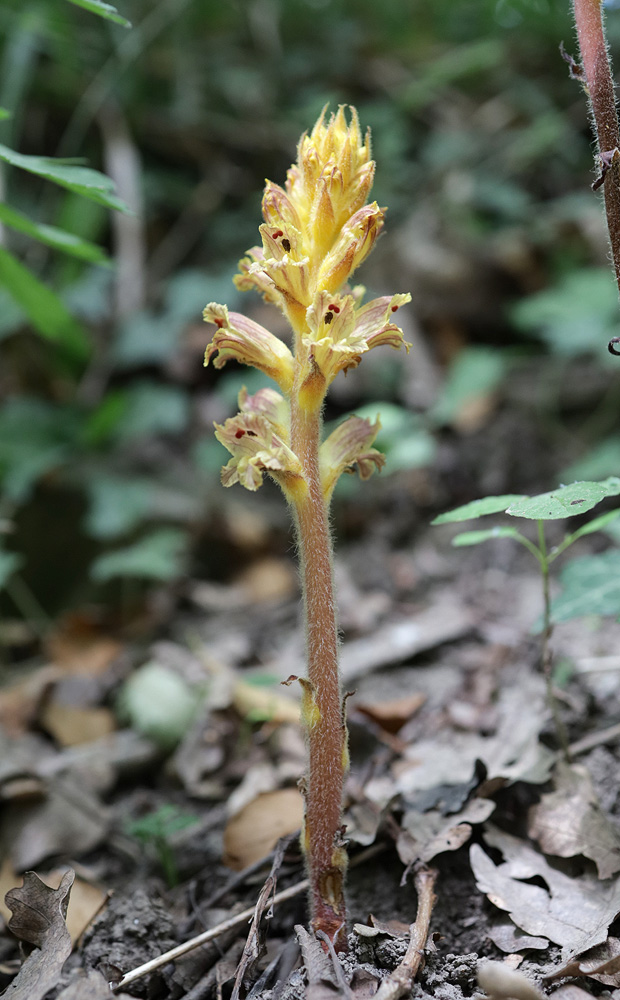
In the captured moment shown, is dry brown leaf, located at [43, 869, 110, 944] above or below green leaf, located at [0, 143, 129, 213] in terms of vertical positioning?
below

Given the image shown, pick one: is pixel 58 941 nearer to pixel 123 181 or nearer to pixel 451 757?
pixel 451 757

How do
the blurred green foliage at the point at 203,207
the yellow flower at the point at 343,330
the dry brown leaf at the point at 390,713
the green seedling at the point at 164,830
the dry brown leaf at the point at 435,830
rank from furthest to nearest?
the blurred green foliage at the point at 203,207
the dry brown leaf at the point at 390,713
the green seedling at the point at 164,830
the dry brown leaf at the point at 435,830
the yellow flower at the point at 343,330

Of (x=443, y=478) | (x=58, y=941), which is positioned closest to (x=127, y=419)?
(x=443, y=478)

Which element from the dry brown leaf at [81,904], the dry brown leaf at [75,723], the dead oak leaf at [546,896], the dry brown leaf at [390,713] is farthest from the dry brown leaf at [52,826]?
the dead oak leaf at [546,896]

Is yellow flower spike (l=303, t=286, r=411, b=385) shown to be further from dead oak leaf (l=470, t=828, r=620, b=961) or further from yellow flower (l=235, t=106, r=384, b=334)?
dead oak leaf (l=470, t=828, r=620, b=961)

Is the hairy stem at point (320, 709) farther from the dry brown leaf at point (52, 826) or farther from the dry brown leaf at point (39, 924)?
the dry brown leaf at point (52, 826)

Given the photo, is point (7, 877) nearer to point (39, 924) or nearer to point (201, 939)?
point (39, 924)

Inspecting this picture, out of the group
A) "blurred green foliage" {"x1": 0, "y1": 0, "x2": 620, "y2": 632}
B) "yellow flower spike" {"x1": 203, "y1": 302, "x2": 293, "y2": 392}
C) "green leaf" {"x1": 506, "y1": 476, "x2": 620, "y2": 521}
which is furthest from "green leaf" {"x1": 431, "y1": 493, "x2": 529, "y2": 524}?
"blurred green foliage" {"x1": 0, "y1": 0, "x2": 620, "y2": 632}
